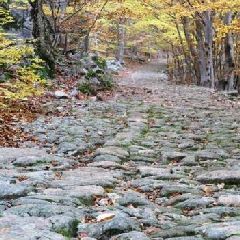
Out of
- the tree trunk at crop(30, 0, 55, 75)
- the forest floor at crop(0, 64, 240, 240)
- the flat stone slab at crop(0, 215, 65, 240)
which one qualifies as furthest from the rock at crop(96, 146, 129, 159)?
the tree trunk at crop(30, 0, 55, 75)

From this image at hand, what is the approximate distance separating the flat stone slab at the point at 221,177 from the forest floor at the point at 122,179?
0.04 ft

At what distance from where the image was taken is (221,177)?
5301mm

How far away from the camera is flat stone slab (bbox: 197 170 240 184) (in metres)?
5.21

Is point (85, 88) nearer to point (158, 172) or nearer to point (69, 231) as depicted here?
point (158, 172)

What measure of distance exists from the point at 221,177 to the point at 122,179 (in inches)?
42.1

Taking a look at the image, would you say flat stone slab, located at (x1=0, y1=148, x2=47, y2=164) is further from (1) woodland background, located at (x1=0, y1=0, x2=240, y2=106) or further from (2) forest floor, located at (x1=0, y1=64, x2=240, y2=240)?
(1) woodland background, located at (x1=0, y1=0, x2=240, y2=106)

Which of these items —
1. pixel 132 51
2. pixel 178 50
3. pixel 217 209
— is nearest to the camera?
pixel 217 209

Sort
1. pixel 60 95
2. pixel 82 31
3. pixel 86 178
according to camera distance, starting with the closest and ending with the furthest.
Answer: pixel 86 178 < pixel 60 95 < pixel 82 31

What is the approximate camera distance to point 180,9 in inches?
707

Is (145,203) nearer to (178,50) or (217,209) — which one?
(217,209)

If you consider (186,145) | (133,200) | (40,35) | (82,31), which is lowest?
(186,145)

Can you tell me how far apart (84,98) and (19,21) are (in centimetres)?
648

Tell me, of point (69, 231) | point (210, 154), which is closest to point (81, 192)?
point (69, 231)

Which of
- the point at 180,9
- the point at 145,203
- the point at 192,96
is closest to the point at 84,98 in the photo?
the point at 192,96
